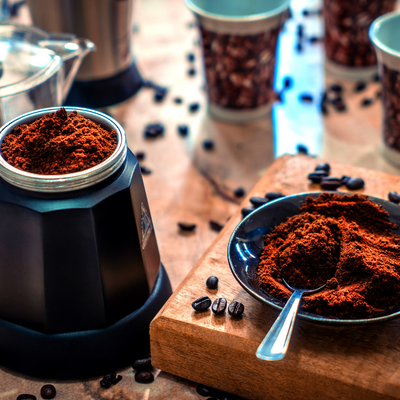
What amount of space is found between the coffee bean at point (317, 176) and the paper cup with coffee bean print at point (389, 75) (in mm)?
239

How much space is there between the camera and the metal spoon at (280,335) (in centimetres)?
47

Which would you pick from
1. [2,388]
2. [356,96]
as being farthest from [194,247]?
[356,96]

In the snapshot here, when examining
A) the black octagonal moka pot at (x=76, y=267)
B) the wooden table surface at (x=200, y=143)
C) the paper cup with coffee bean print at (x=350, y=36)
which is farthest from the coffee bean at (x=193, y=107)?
the black octagonal moka pot at (x=76, y=267)

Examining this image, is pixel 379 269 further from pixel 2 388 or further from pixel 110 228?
pixel 2 388

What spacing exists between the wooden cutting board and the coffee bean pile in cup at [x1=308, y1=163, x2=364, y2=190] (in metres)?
0.22

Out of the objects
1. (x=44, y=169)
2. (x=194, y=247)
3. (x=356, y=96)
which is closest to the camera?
(x=44, y=169)

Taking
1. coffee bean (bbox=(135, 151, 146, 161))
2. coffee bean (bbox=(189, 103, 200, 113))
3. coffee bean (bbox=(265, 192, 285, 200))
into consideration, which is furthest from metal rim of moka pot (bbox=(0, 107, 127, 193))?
coffee bean (bbox=(189, 103, 200, 113))

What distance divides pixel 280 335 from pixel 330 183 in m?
0.33

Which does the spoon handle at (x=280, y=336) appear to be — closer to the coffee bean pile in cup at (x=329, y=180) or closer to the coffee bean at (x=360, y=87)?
the coffee bean pile in cup at (x=329, y=180)

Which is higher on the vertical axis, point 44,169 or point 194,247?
point 44,169

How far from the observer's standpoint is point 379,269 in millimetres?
532

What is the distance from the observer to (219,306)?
59cm

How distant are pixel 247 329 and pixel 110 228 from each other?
190 millimetres

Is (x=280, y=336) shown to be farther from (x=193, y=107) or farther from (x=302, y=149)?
(x=193, y=107)
